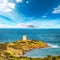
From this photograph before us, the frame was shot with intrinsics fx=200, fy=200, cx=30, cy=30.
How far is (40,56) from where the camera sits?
369 centimetres

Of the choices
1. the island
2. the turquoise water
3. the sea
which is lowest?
the turquoise water

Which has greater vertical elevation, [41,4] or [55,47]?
[41,4]

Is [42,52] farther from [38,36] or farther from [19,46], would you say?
[19,46]

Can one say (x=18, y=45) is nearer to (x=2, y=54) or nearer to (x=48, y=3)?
(x=2, y=54)

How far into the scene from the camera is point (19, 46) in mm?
3801

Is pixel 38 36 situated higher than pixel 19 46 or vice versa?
pixel 38 36

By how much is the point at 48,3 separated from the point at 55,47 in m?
0.86

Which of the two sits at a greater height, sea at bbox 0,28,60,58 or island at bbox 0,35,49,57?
sea at bbox 0,28,60,58

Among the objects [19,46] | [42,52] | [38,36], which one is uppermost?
[38,36]

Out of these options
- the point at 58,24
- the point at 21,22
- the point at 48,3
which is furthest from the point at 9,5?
the point at 58,24

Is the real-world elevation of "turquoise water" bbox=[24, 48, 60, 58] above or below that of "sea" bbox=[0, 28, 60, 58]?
below

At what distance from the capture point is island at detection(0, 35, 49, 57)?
3719mm

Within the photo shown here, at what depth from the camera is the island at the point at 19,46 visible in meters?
3.72

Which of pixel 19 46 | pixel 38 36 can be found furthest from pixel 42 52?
pixel 19 46
